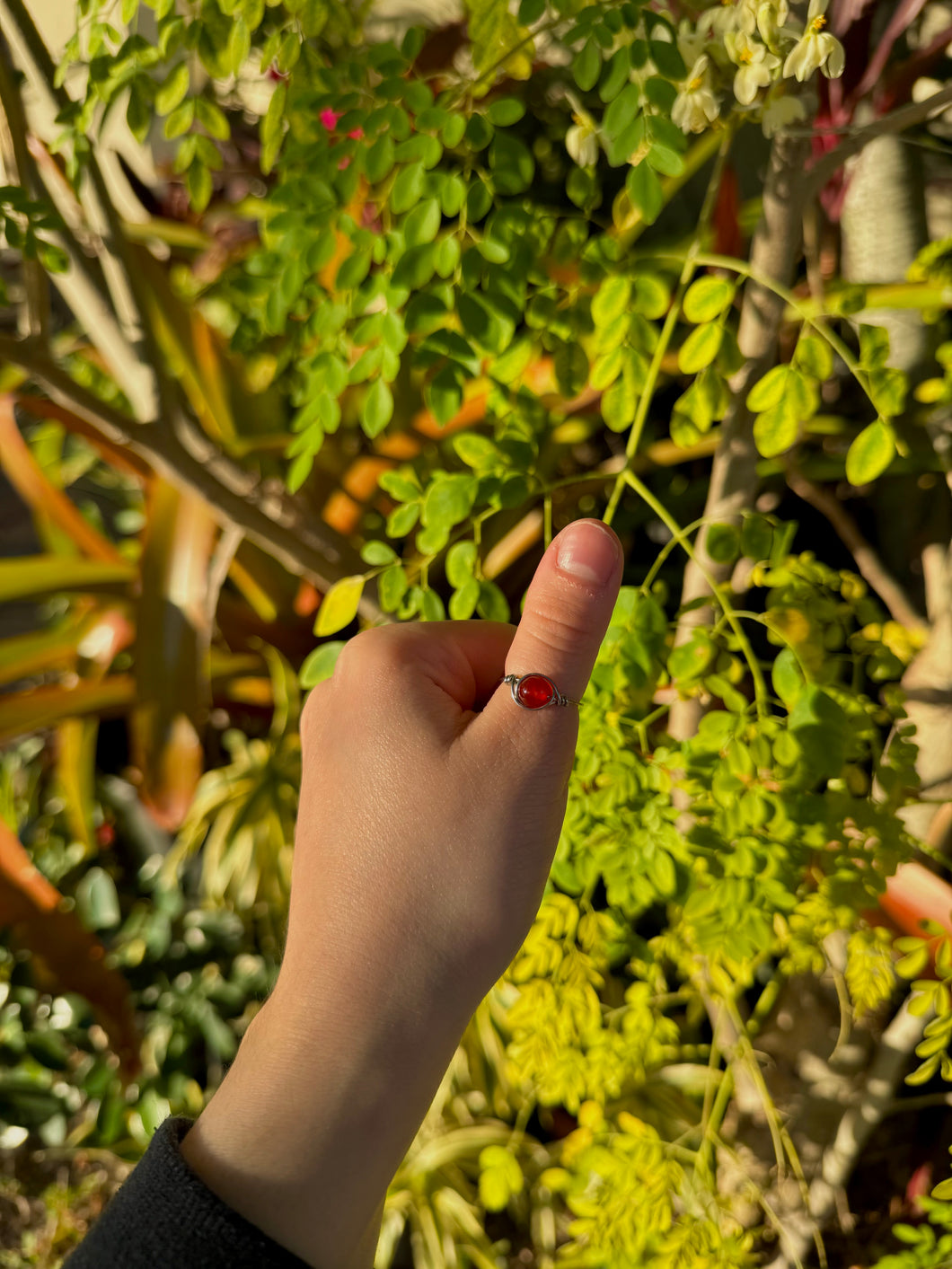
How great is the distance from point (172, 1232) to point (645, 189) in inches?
27.7

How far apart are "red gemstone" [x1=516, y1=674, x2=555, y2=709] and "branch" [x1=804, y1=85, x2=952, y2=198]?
427mm

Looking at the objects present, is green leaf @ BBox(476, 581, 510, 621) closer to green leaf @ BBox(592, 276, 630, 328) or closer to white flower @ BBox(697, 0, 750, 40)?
green leaf @ BBox(592, 276, 630, 328)

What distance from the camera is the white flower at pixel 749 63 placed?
21.2 inches

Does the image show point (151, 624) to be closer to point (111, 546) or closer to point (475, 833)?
point (111, 546)

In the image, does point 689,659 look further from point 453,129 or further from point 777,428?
point 453,129

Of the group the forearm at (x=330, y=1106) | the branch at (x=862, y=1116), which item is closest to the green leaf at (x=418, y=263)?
A: the forearm at (x=330, y=1106)

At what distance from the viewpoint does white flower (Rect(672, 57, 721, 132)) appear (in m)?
0.58

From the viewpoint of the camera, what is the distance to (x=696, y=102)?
0.58m

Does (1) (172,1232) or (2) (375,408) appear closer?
(1) (172,1232)

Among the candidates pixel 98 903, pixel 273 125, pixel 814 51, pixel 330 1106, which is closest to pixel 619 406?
pixel 814 51

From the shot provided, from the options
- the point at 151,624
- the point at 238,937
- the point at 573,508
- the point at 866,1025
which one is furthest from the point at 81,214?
the point at 866,1025

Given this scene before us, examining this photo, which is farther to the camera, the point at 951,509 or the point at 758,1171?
the point at 951,509

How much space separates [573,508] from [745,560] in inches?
9.8

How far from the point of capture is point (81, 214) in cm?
112
